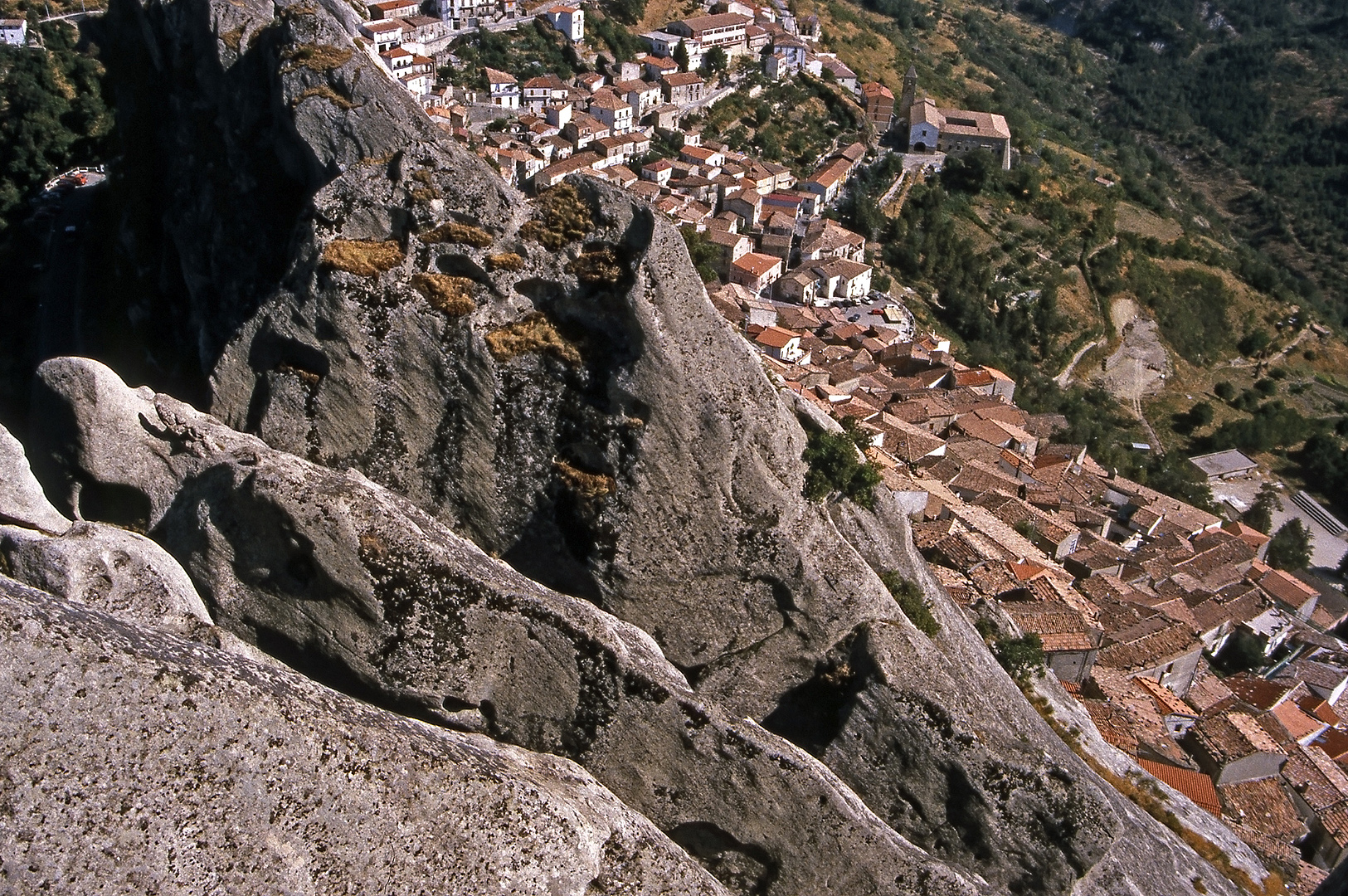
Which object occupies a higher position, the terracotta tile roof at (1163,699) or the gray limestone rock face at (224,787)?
the gray limestone rock face at (224,787)

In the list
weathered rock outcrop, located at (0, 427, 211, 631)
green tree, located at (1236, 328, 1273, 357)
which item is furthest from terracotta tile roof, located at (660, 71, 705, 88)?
weathered rock outcrop, located at (0, 427, 211, 631)

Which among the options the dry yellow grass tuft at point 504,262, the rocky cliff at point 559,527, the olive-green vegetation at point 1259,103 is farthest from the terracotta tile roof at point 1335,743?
the olive-green vegetation at point 1259,103

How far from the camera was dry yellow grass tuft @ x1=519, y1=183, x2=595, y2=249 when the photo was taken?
477 inches

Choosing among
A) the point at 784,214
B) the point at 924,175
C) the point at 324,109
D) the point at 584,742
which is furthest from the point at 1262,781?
the point at 924,175

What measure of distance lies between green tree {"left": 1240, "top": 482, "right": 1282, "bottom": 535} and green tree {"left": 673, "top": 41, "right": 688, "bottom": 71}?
180 feet

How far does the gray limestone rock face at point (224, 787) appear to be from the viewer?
699 cm

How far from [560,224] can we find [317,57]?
4534mm

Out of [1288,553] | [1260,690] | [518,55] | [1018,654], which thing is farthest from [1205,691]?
[518,55]

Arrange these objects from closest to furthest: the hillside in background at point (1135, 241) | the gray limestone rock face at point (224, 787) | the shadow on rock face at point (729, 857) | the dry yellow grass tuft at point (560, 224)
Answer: the gray limestone rock face at point (224, 787) < the shadow on rock face at point (729, 857) < the dry yellow grass tuft at point (560, 224) < the hillside in background at point (1135, 241)

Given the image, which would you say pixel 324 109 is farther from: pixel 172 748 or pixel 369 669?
pixel 172 748

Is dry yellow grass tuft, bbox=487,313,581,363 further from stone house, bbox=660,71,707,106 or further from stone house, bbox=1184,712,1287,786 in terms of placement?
stone house, bbox=660,71,707,106

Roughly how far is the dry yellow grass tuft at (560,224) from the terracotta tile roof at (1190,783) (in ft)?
56.1

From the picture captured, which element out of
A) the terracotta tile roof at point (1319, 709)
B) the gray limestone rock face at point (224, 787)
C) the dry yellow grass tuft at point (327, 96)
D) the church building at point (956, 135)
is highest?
the dry yellow grass tuft at point (327, 96)

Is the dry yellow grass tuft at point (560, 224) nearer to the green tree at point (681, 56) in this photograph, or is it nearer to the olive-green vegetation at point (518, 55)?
the olive-green vegetation at point (518, 55)
